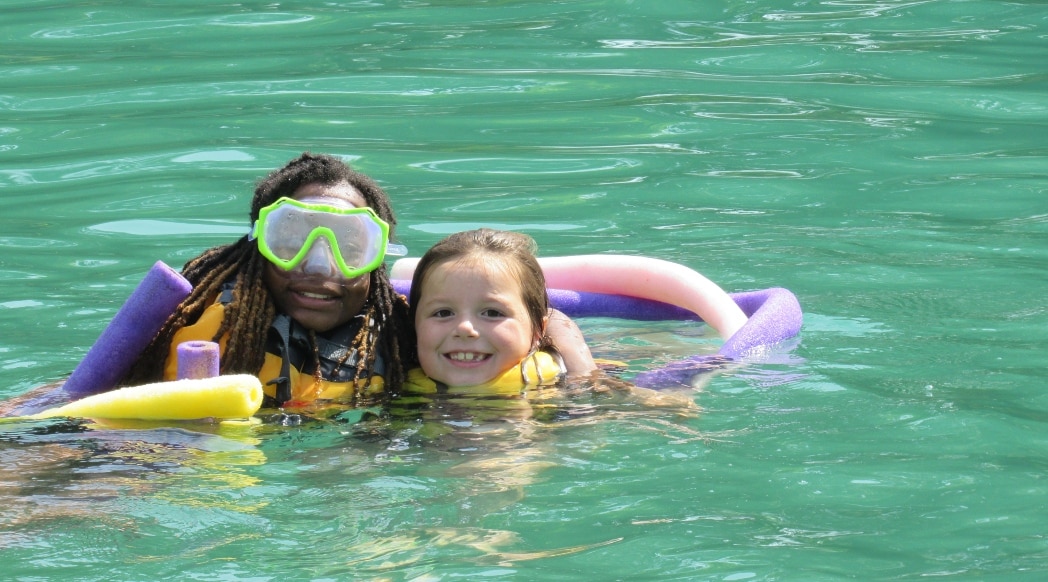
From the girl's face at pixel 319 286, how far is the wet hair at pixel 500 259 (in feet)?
0.69

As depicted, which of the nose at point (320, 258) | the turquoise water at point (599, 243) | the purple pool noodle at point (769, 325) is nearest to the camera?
the turquoise water at point (599, 243)

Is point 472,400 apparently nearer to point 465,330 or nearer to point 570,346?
point 465,330

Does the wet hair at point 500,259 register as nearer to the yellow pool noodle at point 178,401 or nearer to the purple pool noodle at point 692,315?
the purple pool noodle at point 692,315

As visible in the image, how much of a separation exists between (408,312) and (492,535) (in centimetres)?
165

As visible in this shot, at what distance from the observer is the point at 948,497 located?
4117 mm

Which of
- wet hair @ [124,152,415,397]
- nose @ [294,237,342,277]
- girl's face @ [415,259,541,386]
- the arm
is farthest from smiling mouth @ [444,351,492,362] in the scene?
nose @ [294,237,342,277]

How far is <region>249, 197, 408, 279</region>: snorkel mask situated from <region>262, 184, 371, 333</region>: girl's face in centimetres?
4

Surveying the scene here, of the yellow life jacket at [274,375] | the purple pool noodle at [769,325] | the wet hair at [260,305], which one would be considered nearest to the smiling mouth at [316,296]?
the wet hair at [260,305]

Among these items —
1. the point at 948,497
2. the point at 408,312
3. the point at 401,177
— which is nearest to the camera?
the point at 948,497

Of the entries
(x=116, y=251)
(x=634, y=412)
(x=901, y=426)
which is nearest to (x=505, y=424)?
(x=634, y=412)

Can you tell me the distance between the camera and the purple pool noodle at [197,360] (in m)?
4.56

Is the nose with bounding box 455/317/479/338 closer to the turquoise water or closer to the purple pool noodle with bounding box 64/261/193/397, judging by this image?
the turquoise water

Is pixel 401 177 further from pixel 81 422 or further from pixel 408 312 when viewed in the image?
pixel 81 422

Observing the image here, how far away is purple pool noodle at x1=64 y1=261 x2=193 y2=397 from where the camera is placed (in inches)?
190
